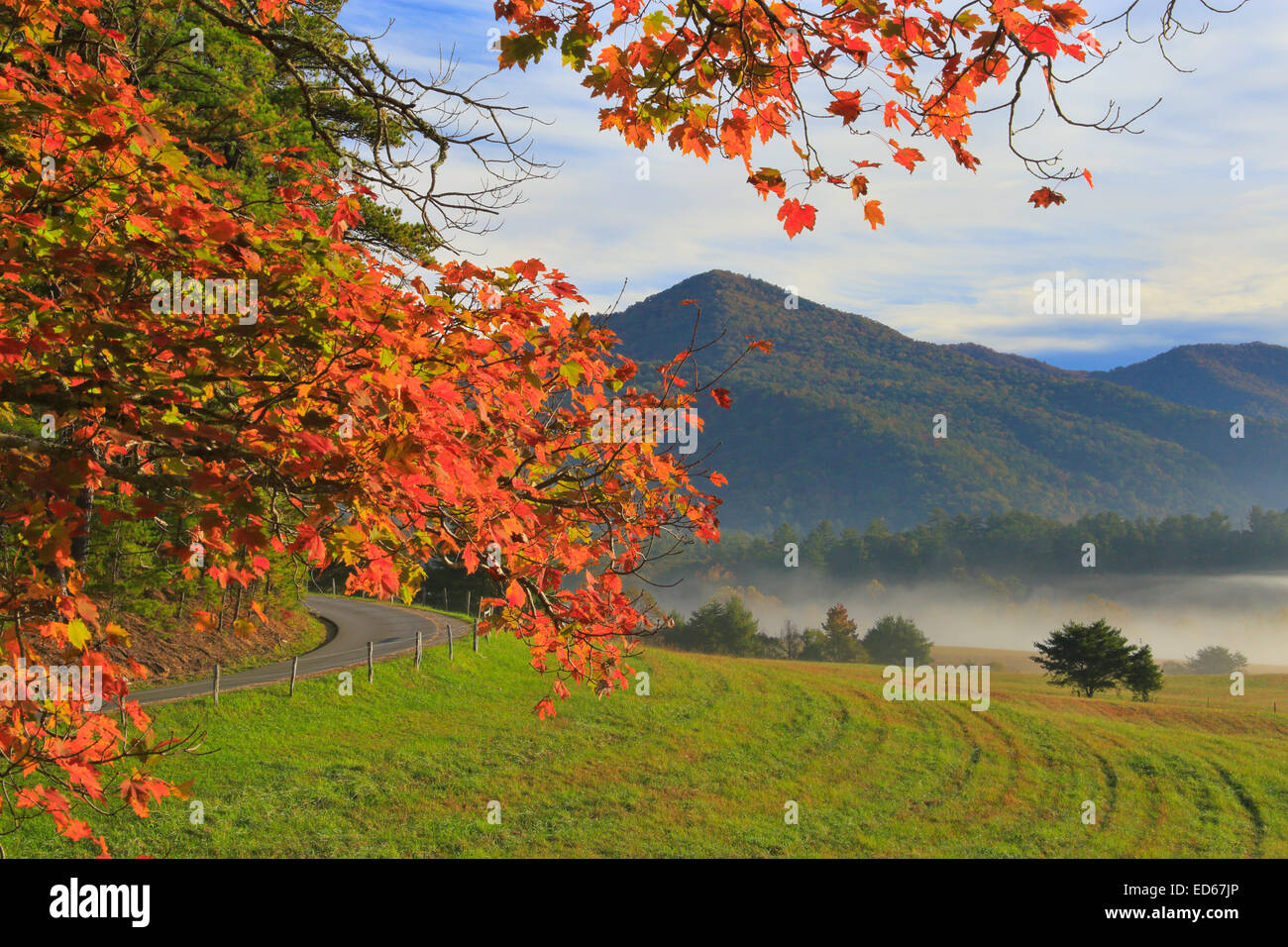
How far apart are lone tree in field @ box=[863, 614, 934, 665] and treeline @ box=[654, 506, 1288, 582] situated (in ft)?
140

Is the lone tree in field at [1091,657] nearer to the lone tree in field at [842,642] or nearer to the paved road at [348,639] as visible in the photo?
the lone tree in field at [842,642]

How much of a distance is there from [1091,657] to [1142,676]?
2.84m

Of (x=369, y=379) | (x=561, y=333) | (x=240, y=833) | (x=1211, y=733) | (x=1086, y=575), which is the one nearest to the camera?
(x=369, y=379)

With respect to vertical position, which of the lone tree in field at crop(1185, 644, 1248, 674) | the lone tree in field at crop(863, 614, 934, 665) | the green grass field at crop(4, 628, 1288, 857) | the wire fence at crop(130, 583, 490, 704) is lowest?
the lone tree in field at crop(1185, 644, 1248, 674)

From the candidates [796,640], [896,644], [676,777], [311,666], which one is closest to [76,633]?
[676,777]

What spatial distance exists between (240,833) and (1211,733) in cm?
3217

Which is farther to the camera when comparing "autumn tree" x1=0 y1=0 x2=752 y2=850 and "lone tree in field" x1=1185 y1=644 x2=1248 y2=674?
"lone tree in field" x1=1185 y1=644 x2=1248 y2=674

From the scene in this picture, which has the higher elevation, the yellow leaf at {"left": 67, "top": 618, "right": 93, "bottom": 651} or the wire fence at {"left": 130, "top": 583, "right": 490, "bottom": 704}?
the yellow leaf at {"left": 67, "top": 618, "right": 93, "bottom": 651}

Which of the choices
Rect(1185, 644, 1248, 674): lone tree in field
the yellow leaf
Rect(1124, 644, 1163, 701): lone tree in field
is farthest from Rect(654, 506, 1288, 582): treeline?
the yellow leaf

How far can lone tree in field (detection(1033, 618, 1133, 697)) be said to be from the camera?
48031 mm

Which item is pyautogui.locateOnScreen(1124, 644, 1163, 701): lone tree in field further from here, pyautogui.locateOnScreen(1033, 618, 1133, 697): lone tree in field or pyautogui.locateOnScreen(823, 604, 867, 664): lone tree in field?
pyautogui.locateOnScreen(823, 604, 867, 664): lone tree in field

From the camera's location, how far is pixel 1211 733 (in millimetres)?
29156
